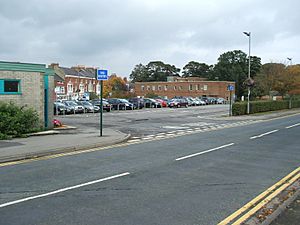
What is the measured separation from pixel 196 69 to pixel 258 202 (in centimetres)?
13792

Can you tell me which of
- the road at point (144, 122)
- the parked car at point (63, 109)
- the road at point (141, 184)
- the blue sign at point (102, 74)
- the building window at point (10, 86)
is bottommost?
the road at point (141, 184)

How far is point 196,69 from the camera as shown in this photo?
142 m

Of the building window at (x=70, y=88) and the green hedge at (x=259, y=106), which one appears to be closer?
the green hedge at (x=259, y=106)

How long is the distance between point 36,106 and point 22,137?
2574 mm

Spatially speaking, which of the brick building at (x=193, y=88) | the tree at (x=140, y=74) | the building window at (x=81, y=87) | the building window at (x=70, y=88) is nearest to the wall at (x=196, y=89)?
the brick building at (x=193, y=88)

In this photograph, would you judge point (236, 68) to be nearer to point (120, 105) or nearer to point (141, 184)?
point (120, 105)

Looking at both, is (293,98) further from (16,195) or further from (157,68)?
(157,68)

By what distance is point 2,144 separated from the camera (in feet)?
42.4

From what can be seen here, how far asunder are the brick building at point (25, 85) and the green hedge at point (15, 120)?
58cm

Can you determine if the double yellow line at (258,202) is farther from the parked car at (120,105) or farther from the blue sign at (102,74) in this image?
the parked car at (120,105)

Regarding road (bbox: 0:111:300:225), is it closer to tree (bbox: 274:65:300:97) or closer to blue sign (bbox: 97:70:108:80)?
blue sign (bbox: 97:70:108:80)

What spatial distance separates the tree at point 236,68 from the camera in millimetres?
108300

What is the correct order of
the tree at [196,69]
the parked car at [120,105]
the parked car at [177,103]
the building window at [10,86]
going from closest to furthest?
1. the building window at [10,86]
2. the parked car at [120,105]
3. the parked car at [177,103]
4. the tree at [196,69]

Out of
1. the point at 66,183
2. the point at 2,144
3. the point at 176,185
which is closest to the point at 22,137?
the point at 2,144
